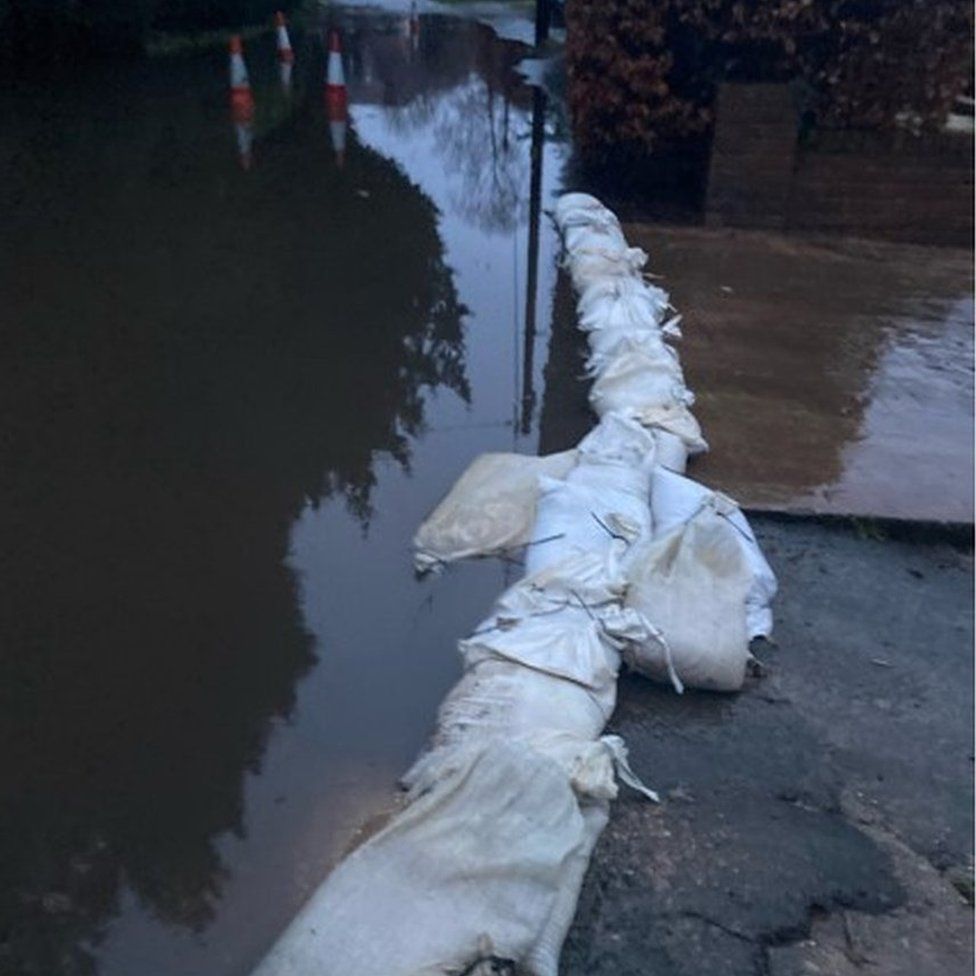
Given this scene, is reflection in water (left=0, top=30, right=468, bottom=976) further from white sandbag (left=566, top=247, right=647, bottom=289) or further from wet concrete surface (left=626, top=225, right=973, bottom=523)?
wet concrete surface (left=626, top=225, right=973, bottom=523)

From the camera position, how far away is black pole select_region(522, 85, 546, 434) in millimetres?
4672

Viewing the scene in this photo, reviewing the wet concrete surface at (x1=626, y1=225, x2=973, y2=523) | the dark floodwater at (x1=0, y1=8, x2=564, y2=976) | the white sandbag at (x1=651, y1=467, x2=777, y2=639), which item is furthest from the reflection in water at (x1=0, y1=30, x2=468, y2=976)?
the wet concrete surface at (x1=626, y1=225, x2=973, y2=523)

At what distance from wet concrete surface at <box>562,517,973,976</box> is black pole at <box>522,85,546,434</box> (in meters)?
1.56

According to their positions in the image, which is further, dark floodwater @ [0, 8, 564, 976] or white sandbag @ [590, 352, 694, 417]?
white sandbag @ [590, 352, 694, 417]

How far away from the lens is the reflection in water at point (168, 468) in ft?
8.32

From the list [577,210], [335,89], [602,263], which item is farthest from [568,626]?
[335,89]

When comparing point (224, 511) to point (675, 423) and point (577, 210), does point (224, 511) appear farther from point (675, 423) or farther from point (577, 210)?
point (577, 210)

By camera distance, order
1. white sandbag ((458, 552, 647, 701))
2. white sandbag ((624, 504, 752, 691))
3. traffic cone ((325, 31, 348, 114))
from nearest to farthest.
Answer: white sandbag ((458, 552, 647, 701)) → white sandbag ((624, 504, 752, 691)) → traffic cone ((325, 31, 348, 114))

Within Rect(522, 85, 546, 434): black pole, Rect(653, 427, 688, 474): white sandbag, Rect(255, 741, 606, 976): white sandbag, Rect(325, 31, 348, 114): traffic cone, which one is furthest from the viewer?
Rect(325, 31, 348, 114): traffic cone

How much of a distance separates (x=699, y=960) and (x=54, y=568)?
217 cm

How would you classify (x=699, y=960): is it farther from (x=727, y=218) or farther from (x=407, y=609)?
(x=727, y=218)

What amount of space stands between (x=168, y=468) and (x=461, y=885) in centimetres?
232

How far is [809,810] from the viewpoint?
2.53m

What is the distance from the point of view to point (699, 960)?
2.12m
